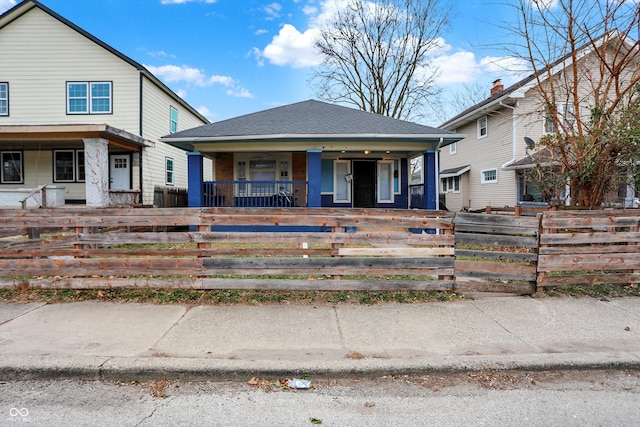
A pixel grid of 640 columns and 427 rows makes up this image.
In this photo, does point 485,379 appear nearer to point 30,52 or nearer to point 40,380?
point 40,380

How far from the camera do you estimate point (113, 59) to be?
13711mm

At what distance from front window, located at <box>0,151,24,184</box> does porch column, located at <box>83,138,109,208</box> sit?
558 centimetres

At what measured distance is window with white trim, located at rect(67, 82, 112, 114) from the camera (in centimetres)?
1374

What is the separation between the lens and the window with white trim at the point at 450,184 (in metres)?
20.2

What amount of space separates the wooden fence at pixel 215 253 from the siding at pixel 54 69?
33.4 feet

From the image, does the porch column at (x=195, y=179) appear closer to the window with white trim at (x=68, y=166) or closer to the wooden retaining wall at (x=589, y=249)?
the window with white trim at (x=68, y=166)

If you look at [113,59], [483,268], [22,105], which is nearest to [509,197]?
[483,268]

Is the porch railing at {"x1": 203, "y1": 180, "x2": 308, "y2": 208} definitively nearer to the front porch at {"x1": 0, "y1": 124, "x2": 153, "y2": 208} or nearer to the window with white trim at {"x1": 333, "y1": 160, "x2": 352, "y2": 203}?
the window with white trim at {"x1": 333, "y1": 160, "x2": 352, "y2": 203}

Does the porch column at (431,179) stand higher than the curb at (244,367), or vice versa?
the porch column at (431,179)

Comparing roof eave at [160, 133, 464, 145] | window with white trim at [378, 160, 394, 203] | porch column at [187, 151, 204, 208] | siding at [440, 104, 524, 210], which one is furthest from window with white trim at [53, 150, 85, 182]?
Answer: siding at [440, 104, 524, 210]

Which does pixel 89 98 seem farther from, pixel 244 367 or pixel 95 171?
pixel 244 367

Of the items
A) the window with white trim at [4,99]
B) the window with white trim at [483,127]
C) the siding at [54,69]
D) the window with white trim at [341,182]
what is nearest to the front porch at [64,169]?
the siding at [54,69]

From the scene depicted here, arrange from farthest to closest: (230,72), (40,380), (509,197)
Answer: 1. (230,72)
2. (509,197)
3. (40,380)

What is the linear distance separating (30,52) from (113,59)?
11.0 ft
